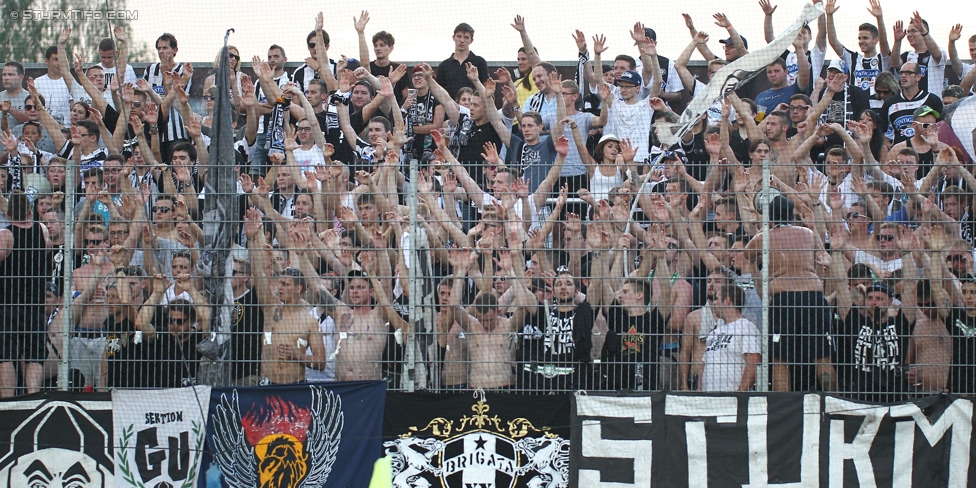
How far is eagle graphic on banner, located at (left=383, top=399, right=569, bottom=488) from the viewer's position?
24.6 feet

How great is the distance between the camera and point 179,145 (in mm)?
10234

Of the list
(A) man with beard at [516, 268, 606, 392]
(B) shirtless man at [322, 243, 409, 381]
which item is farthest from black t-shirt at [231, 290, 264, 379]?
(A) man with beard at [516, 268, 606, 392]

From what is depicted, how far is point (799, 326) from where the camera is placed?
7.37 m

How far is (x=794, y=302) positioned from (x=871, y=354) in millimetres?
589

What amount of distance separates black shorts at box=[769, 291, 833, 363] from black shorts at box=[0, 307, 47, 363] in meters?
5.02

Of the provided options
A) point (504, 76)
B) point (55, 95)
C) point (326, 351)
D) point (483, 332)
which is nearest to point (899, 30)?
point (504, 76)

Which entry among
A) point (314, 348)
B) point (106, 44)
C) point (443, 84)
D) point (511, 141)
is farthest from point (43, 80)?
point (314, 348)

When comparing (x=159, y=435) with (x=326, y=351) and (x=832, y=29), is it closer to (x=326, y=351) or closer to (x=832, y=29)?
(x=326, y=351)

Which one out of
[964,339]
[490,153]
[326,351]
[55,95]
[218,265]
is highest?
[55,95]

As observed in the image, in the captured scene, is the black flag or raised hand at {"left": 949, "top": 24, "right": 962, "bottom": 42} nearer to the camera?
the black flag

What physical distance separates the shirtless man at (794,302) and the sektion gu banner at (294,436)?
8.76ft

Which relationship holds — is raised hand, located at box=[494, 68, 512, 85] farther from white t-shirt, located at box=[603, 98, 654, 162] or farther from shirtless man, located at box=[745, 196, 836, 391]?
shirtless man, located at box=[745, 196, 836, 391]

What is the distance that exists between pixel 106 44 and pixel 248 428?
19.9 feet

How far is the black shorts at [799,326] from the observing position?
731cm
